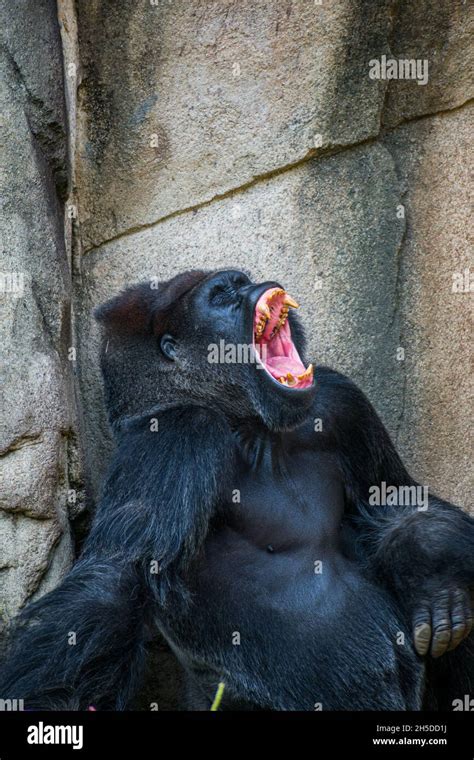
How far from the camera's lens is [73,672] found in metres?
3.97

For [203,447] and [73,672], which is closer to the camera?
[73,672]

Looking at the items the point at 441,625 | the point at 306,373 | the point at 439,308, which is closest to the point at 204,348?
the point at 306,373

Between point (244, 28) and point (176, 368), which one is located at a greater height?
point (244, 28)

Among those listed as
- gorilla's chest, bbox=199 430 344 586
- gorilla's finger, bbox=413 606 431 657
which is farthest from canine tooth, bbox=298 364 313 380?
gorilla's finger, bbox=413 606 431 657

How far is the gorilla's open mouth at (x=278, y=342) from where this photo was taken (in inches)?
174

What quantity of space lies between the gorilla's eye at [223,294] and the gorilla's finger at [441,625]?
1.31 metres

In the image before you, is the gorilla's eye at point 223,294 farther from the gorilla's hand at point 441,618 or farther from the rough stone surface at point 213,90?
the gorilla's hand at point 441,618

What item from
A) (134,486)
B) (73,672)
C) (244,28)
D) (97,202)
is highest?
(244,28)

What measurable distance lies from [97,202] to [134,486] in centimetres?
156

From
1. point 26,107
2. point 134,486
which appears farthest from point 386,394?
point 26,107

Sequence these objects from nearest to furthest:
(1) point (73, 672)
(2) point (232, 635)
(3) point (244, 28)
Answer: (1) point (73, 672), (2) point (232, 635), (3) point (244, 28)

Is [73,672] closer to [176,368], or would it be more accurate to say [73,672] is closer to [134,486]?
[134,486]

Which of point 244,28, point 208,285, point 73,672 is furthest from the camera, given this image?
point 244,28

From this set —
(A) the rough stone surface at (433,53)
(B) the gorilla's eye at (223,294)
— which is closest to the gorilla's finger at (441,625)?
(B) the gorilla's eye at (223,294)
